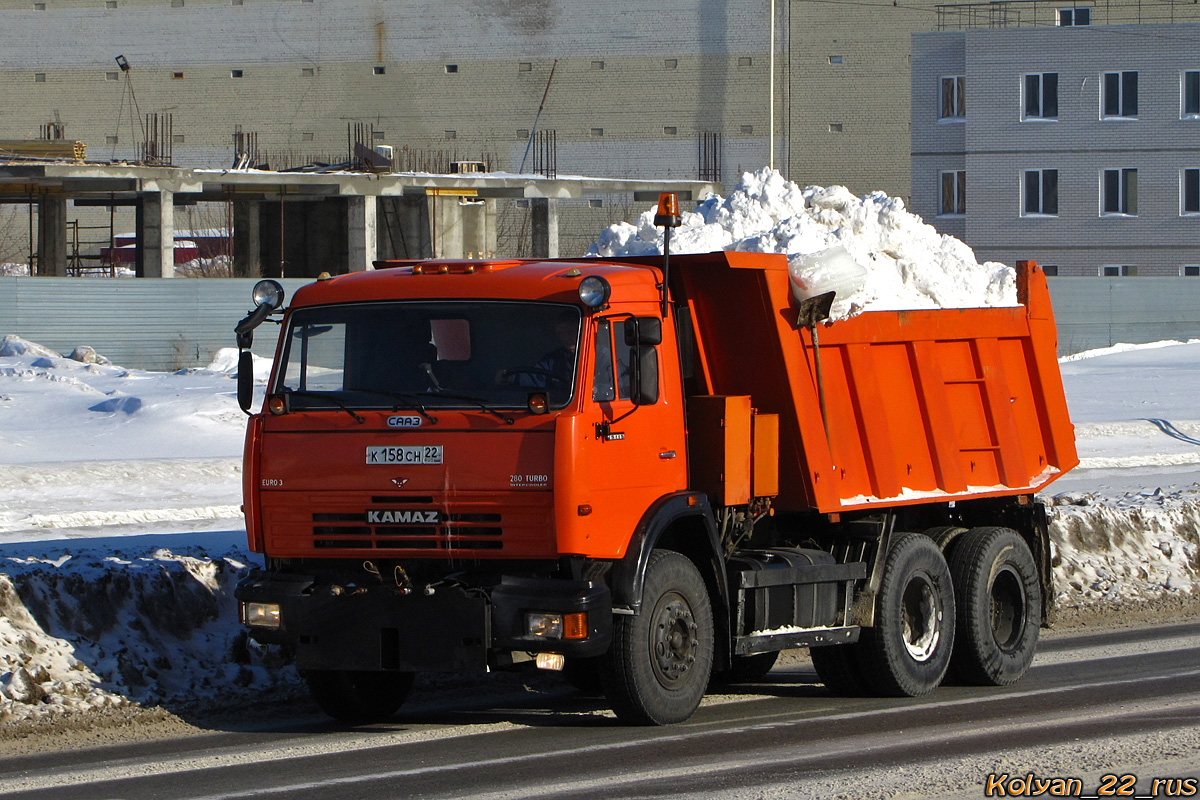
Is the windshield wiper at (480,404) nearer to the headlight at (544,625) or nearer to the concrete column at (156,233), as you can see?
the headlight at (544,625)

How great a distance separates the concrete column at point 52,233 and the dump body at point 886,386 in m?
46.1

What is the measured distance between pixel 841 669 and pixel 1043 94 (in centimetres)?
4752

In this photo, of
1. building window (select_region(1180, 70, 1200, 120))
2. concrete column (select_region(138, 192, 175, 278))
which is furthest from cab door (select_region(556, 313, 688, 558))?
building window (select_region(1180, 70, 1200, 120))

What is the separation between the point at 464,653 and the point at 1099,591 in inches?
299

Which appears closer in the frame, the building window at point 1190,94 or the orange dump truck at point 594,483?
the orange dump truck at point 594,483


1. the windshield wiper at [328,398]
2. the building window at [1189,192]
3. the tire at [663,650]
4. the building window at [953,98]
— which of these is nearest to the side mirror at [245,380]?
the windshield wiper at [328,398]

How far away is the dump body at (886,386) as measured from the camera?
938 centimetres

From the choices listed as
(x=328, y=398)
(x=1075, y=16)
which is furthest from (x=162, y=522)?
(x=1075, y=16)

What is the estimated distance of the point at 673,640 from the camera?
8648 millimetres

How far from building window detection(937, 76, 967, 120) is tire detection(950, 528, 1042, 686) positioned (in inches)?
1836

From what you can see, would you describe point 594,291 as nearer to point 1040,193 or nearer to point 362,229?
point 362,229

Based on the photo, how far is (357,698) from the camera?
9172mm

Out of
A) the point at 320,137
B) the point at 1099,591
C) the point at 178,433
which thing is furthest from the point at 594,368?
the point at 320,137

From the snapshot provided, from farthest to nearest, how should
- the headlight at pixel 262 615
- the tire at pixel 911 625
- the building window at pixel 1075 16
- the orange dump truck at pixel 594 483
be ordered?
the building window at pixel 1075 16, the tire at pixel 911 625, the headlight at pixel 262 615, the orange dump truck at pixel 594 483
